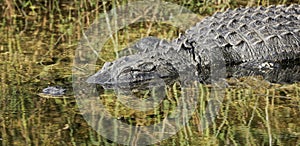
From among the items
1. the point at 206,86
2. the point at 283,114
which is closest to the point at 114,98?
the point at 206,86

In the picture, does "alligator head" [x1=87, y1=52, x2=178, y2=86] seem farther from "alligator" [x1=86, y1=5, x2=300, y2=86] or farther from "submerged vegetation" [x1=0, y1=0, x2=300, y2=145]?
"submerged vegetation" [x1=0, y1=0, x2=300, y2=145]

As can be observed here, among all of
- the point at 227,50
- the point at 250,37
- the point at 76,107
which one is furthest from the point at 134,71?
the point at 250,37

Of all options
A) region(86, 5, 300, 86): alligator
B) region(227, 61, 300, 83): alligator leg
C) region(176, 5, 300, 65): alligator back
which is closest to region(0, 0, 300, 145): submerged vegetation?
region(227, 61, 300, 83): alligator leg

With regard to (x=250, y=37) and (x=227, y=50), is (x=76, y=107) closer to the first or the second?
(x=227, y=50)

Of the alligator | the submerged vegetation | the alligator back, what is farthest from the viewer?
the alligator back

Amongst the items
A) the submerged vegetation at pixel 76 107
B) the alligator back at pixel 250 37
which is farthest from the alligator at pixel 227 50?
the submerged vegetation at pixel 76 107

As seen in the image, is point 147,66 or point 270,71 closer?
point 147,66

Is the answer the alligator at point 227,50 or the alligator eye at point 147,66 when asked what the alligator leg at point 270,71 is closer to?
the alligator at point 227,50

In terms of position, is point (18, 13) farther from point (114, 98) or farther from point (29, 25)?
point (114, 98)
